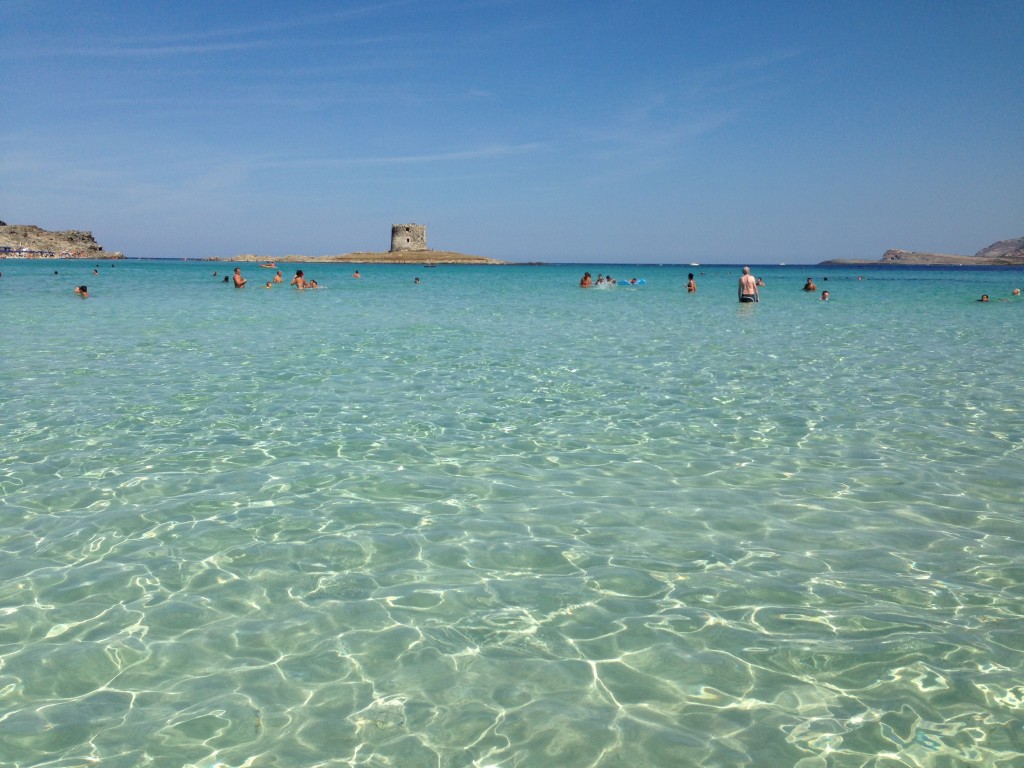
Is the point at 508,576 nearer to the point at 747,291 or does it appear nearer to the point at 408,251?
the point at 747,291

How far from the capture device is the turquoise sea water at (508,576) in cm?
373

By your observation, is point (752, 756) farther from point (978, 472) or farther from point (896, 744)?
point (978, 472)

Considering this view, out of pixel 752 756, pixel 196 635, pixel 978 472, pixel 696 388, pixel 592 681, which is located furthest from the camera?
pixel 696 388

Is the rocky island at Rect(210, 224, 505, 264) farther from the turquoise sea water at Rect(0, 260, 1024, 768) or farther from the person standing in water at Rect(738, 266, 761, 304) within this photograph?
the turquoise sea water at Rect(0, 260, 1024, 768)

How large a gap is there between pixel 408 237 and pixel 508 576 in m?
151

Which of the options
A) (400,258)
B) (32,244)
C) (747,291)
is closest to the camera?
(747,291)

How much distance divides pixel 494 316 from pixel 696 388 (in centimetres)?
1673

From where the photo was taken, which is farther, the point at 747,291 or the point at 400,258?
the point at 400,258

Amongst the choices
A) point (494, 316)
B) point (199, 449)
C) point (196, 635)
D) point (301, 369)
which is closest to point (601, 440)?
point (199, 449)

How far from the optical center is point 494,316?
28.6 m

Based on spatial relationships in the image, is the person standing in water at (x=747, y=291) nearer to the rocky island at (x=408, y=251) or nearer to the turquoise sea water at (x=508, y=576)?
the turquoise sea water at (x=508, y=576)

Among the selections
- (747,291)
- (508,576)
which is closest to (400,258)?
(747,291)

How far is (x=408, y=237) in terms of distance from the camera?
151125 mm

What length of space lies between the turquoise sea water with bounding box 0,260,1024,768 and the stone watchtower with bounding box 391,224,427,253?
143 metres
